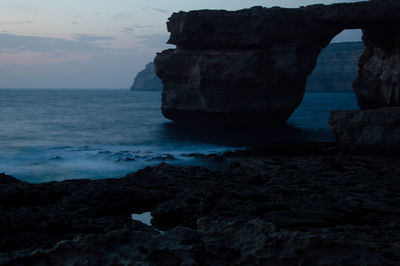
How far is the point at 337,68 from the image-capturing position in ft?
418

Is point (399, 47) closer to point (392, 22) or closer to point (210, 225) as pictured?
point (392, 22)

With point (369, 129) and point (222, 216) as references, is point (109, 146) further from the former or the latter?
point (222, 216)

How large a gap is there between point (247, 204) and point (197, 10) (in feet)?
68.3

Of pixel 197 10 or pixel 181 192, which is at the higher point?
pixel 197 10

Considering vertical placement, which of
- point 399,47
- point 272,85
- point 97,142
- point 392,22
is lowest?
point 97,142

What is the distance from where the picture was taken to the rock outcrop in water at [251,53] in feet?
84.6

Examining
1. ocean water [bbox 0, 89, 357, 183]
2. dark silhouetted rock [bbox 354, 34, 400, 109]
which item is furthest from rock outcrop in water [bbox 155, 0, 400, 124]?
ocean water [bbox 0, 89, 357, 183]

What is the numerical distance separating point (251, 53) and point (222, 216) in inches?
793

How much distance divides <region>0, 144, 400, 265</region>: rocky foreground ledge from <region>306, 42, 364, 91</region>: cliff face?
115942 mm

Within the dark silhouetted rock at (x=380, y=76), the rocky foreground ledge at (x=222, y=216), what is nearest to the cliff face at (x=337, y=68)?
the dark silhouetted rock at (x=380, y=76)

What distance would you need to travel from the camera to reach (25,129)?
33844 mm

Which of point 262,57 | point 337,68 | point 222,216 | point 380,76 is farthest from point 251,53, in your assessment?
point 337,68

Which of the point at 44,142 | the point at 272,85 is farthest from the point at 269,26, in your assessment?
the point at 44,142

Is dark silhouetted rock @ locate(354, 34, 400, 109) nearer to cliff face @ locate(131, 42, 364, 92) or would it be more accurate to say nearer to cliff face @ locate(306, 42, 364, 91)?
cliff face @ locate(131, 42, 364, 92)
